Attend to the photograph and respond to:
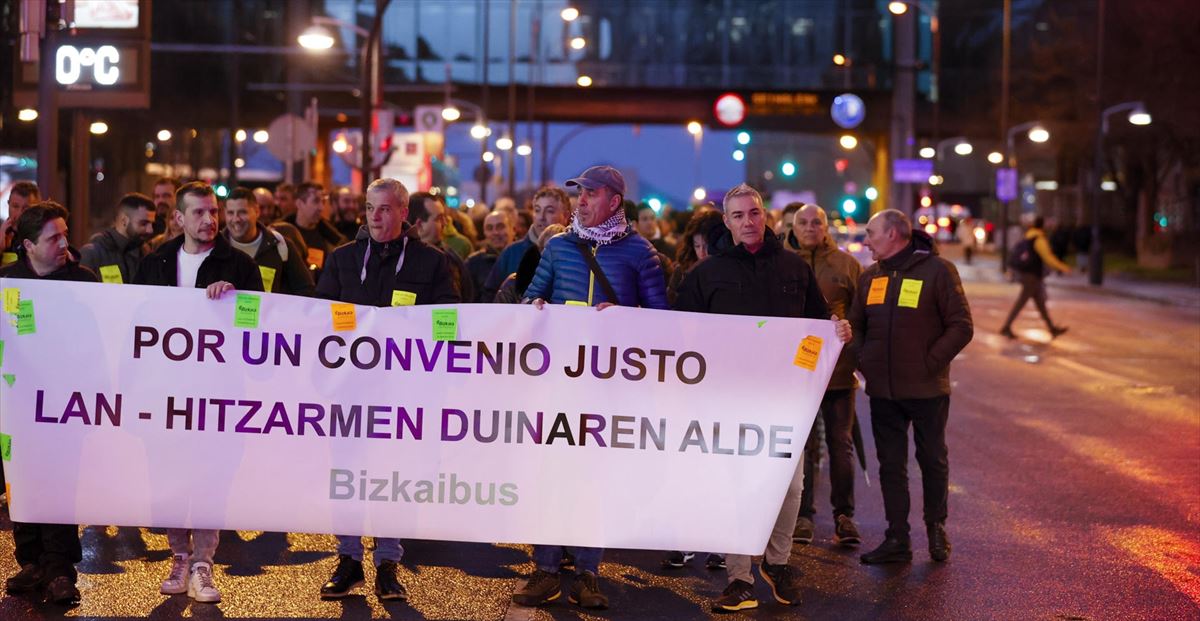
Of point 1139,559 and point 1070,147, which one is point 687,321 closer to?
point 1139,559

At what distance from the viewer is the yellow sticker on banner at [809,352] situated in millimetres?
7270

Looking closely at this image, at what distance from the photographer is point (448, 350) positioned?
729cm

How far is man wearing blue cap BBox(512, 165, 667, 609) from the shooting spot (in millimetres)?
7402

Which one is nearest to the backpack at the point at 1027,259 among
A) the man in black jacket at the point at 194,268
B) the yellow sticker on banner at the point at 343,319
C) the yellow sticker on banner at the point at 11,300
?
the man in black jacket at the point at 194,268

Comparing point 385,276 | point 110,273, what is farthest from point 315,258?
point 385,276

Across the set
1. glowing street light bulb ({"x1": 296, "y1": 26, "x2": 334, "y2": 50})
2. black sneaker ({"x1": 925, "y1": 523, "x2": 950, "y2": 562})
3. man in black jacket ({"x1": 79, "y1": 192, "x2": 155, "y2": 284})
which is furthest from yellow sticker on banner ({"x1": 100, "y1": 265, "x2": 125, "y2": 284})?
glowing street light bulb ({"x1": 296, "y1": 26, "x2": 334, "y2": 50})

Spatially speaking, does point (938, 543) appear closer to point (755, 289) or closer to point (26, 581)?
point (755, 289)

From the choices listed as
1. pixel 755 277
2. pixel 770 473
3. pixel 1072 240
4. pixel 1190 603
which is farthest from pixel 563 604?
pixel 1072 240

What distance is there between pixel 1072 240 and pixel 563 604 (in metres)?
53.1

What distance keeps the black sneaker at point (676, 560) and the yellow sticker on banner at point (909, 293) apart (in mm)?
1718

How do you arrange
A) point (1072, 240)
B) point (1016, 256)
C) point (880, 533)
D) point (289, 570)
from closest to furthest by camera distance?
point (289, 570) → point (880, 533) → point (1016, 256) → point (1072, 240)

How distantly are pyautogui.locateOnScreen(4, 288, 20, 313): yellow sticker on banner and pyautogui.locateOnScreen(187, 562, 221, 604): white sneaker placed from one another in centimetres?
141

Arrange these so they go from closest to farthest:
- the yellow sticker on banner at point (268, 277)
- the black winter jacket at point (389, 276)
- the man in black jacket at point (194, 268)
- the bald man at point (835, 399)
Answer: the man in black jacket at point (194, 268), the black winter jacket at point (389, 276), the bald man at point (835, 399), the yellow sticker on banner at point (268, 277)

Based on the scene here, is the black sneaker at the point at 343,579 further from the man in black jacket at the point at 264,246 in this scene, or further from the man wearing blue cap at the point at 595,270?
the man in black jacket at the point at 264,246
